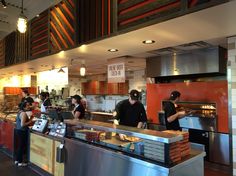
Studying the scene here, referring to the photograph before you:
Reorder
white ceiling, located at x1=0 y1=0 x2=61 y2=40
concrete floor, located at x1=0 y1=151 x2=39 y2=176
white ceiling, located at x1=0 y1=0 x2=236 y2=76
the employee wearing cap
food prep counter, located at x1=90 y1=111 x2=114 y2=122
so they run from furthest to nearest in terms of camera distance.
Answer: food prep counter, located at x1=90 y1=111 x2=114 y2=122 → white ceiling, located at x1=0 y1=0 x2=61 y2=40 → concrete floor, located at x1=0 y1=151 x2=39 y2=176 → the employee wearing cap → white ceiling, located at x1=0 y1=0 x2=236 y2=76

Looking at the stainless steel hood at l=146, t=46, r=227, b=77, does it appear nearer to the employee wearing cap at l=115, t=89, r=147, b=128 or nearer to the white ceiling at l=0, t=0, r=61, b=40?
the employee wearing cap at l=115, t=89, r=147, b=128

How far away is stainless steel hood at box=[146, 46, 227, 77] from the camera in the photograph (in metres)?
4.06

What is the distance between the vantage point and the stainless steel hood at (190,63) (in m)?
4.06

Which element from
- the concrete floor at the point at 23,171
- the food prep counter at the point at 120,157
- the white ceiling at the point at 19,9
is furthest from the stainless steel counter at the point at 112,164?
the white ceiling at the point at 19,9

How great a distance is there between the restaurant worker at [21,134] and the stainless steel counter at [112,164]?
1.99 meters

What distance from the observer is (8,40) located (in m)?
6.32

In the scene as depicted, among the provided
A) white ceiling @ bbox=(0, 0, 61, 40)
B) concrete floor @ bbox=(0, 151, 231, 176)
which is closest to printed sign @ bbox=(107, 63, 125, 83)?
white ceiling @ bbox=(0, 0, 61, 40)

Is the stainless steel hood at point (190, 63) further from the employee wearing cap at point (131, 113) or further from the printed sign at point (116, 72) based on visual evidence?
the employee wearing cap at point (131, 113)

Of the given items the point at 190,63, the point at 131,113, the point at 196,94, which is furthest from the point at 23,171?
the point at 190,63

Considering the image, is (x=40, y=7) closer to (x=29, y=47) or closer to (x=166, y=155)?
(x=29, y=47)

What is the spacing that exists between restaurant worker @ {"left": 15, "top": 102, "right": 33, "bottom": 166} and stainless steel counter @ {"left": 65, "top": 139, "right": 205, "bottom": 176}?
1993 millimetres

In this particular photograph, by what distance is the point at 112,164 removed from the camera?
230 cm

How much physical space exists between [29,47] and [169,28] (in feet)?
11.7

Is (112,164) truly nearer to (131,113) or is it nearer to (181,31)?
(131,113)
